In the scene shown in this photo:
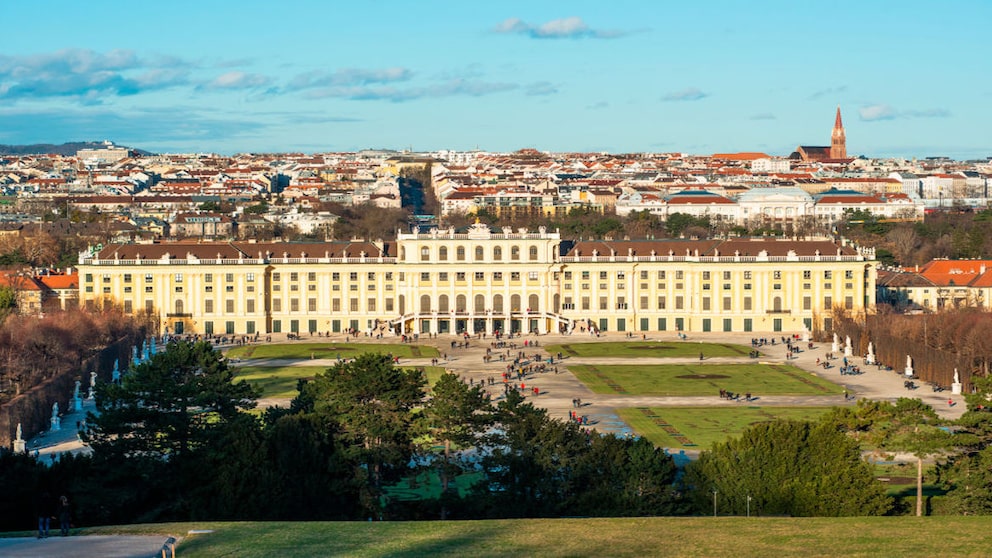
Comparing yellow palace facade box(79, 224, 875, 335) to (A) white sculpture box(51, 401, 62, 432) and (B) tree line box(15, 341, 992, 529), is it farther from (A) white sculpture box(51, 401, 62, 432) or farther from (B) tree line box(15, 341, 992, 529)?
(B) tree line box(15, 341, 992, 529)

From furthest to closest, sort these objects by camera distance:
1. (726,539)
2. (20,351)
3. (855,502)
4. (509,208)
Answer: (509,208)
(20,351)
(855,502)
(726,539)

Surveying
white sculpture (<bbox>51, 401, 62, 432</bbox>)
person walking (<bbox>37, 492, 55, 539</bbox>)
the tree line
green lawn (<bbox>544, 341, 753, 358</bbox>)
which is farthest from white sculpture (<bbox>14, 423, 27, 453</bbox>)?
green lawn (<bbox>544, 341, 753, 358</bbox>)

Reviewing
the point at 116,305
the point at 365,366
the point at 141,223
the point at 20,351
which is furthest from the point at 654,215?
the point at 365,366

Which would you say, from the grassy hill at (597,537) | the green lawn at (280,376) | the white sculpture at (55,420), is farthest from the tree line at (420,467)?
the green lawn at (280,376)

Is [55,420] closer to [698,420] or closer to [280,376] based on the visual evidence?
[280,376]

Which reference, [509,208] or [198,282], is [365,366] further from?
[509,208]

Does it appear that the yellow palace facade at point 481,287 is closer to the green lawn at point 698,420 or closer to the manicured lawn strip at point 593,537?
the green lawn at point 698,420
